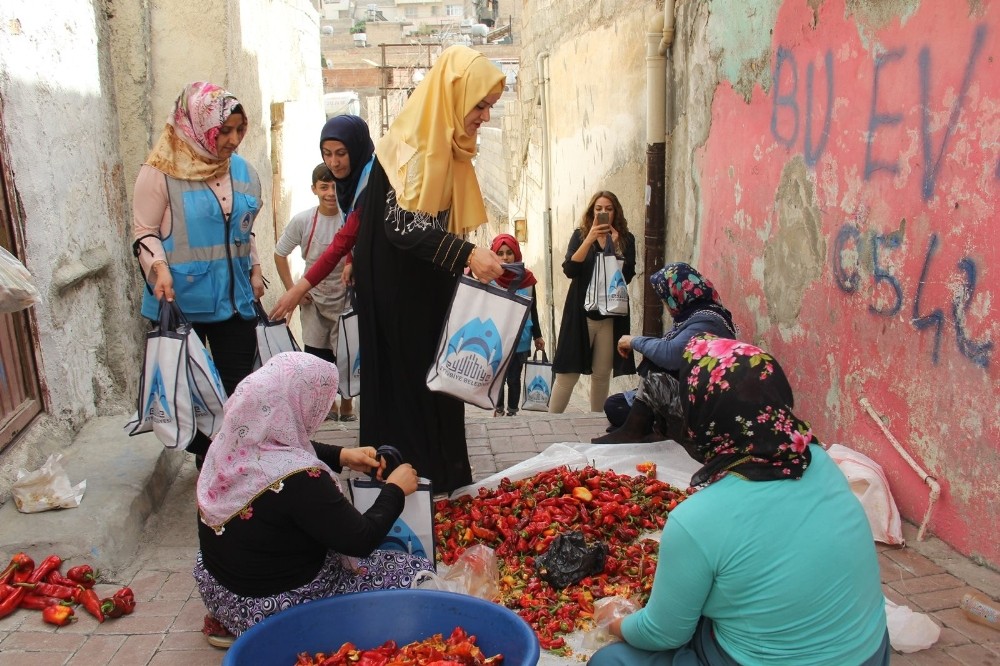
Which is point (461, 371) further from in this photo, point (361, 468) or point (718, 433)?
point (718, 433)

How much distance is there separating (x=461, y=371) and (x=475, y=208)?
31.1 inches

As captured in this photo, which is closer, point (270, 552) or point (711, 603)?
point (711, 603)

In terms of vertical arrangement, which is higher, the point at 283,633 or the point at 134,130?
the point at 134,130

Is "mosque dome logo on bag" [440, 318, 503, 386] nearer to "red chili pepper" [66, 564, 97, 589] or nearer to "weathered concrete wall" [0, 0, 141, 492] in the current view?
"red chili pepper" [66, 564, 97, 589]

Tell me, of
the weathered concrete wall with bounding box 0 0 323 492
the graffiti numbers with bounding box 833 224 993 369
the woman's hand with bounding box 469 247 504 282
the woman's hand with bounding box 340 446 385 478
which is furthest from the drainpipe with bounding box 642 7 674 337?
the woman's hand with bounding box 340 446 385 478

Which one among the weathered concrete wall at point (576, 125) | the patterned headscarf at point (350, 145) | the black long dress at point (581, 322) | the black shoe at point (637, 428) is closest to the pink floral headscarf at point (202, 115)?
the patterned headscarf at point (350, 145)

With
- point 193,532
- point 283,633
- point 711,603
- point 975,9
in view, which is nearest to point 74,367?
point 193,532

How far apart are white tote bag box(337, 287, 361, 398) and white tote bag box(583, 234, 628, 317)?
2222 mm

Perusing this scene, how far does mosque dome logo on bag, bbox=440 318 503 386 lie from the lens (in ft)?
12.8

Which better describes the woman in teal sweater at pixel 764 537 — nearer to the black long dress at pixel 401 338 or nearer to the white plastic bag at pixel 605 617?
the white plastic bag at pixel 605 617

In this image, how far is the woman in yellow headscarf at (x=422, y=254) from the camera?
382 cm

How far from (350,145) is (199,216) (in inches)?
31.8

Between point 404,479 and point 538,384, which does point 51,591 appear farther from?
point 538,384

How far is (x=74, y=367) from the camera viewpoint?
186 inches
